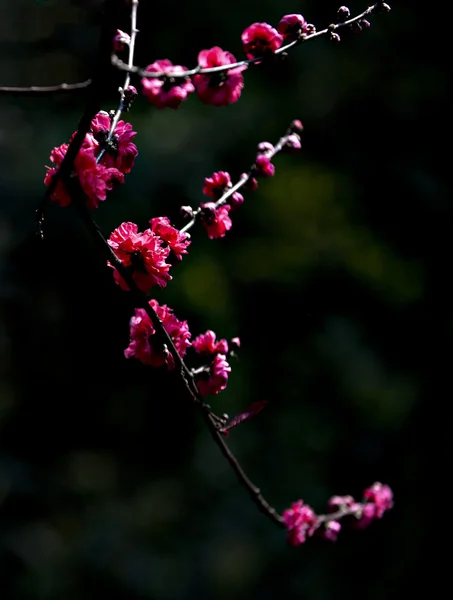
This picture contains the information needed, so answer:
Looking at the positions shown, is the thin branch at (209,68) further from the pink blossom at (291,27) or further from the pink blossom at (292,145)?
the pink blossom at (292,145)

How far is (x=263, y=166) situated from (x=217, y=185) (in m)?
0.06

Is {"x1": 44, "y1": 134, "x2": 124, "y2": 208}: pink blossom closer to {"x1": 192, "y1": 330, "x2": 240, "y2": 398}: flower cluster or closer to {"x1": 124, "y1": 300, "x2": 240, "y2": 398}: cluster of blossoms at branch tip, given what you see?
{"x1": 124, "y1": 300, "x2": 240, "y2": 398}: cluster of blossoms at branch tip

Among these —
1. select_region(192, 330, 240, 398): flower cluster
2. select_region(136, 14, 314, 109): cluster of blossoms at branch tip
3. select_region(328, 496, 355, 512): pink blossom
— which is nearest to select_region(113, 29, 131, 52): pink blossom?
select_region(136, 14, 314, 109): cluster of blossoms at branch tip

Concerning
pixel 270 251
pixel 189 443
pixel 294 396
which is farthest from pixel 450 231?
pixel 189 443

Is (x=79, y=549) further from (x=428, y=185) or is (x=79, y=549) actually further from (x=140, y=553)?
(x=428, y=185)

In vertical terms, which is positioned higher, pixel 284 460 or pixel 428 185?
pixel 428 185

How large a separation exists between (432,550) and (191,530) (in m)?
0.89

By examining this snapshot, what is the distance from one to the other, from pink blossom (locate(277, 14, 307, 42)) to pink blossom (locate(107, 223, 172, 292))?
220 millimetres

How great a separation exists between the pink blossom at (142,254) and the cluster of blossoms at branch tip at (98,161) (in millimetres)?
49

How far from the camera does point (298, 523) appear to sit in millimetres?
849

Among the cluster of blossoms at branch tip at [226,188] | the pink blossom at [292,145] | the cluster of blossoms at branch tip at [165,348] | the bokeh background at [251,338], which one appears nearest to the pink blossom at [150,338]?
the cluster of blossoms at branch tip at [165,348]

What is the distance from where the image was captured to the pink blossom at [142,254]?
61 cm

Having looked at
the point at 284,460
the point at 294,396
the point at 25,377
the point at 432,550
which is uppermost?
the point at 25,377

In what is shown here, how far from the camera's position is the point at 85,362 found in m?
2.68
